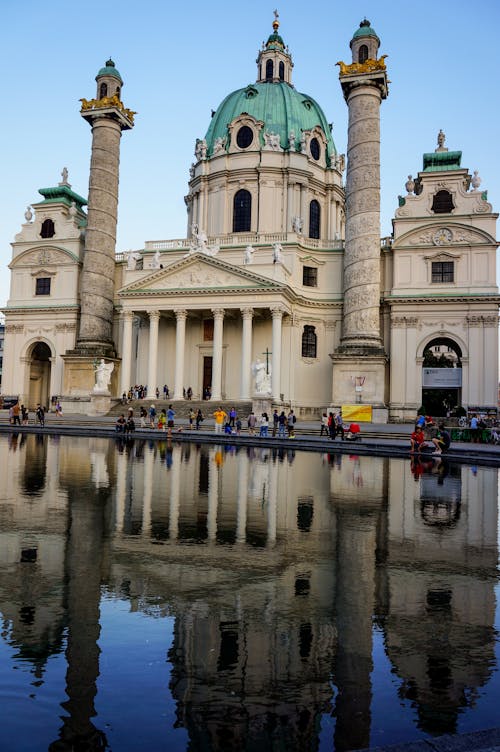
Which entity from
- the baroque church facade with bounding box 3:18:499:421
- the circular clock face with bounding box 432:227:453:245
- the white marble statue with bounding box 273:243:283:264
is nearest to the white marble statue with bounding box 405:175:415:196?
the baroque church facade with bounding box 3:18:499:421

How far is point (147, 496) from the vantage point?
10984 mm

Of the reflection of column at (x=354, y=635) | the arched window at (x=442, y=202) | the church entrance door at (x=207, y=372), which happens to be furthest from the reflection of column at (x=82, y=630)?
the arched window at (x=442, y=202)

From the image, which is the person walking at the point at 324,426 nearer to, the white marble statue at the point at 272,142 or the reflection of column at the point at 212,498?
the reflection of column at the point at 212,498

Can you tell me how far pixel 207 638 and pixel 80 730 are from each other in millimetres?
1340

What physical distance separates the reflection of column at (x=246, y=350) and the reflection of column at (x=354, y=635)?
33.6 m

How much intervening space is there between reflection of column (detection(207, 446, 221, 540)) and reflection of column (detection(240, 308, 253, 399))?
23499 millimetres

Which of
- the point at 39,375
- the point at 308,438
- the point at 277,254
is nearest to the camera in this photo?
the point at 308,438

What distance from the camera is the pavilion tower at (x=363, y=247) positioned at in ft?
133

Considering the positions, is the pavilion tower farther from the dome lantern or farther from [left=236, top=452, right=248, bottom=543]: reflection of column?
[left=236, top=452, right=248, bottom=543]: reflection of column

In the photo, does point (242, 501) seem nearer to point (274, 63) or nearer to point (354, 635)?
point (354, 635)

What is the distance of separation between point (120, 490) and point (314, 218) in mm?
46580

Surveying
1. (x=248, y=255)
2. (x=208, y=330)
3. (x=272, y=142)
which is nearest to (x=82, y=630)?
(x=248, y=255)

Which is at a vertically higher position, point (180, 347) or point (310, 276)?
point (310, 276)

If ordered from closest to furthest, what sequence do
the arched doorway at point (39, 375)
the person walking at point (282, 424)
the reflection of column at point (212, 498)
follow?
the reflection of column at point (212, 498) → the person walking at point (282, 424) → the arched doorway at point (39, 375)
